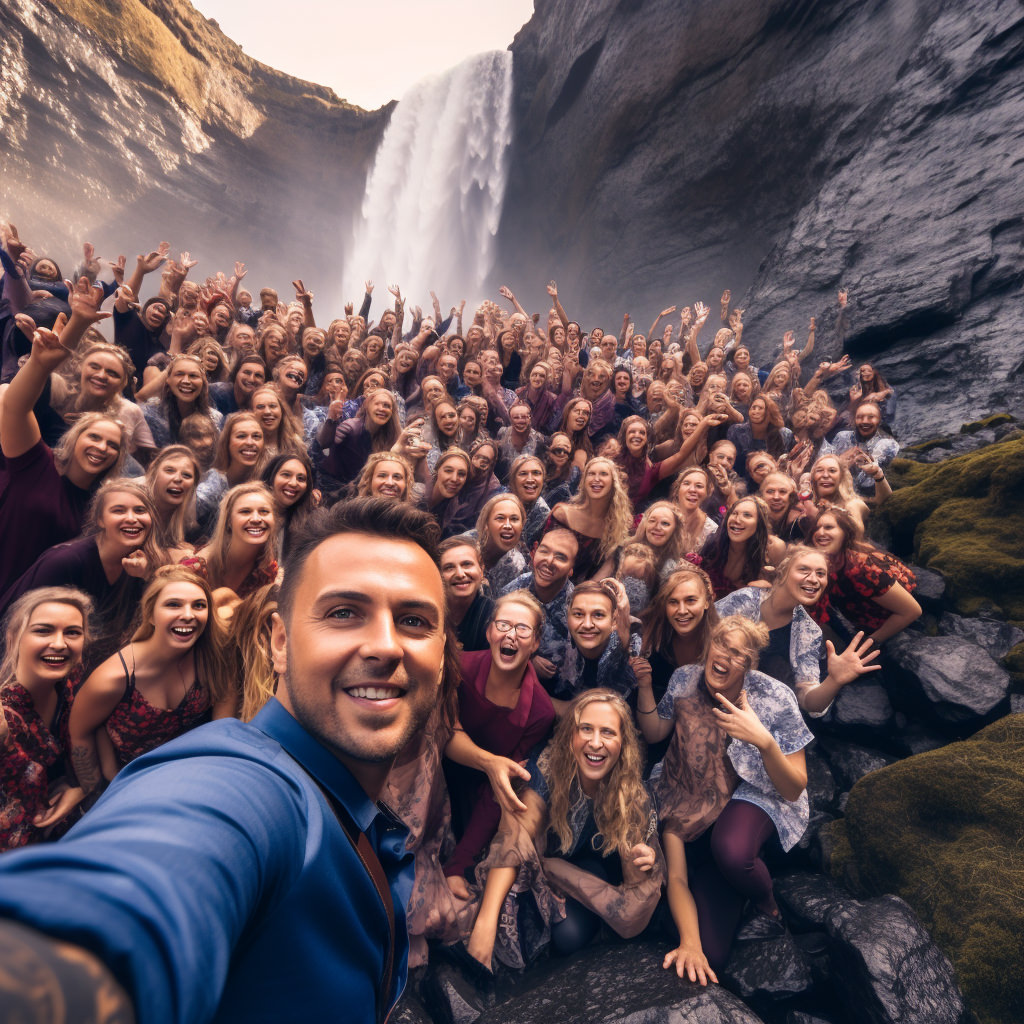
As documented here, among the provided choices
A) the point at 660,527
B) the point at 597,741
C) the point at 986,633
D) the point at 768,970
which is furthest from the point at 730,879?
the point at 986,633

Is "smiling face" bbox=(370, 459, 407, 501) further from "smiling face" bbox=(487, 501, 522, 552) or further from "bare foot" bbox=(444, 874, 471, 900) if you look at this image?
"bare foot" bbox=(444, 874, 471, 900)

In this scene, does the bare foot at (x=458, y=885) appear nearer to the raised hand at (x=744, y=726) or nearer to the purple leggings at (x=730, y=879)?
the purple leggings at (x=730, y=879)

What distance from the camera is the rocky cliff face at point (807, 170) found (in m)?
10.1

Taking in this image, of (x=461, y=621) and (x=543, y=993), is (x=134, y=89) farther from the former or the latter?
(x=543, y=993)

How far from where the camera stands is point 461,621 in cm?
372

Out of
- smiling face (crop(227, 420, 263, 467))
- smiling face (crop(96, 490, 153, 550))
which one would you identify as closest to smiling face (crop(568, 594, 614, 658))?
smiling face (crop(96, 490, 153, 550))

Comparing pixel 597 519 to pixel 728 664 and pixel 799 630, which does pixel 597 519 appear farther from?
pixel 728 664

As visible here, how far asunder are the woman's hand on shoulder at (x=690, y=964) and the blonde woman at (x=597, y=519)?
2.76 meters

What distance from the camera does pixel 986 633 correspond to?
474cm

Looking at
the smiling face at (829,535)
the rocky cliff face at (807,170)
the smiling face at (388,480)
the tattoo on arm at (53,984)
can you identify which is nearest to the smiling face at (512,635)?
the smiling face at (388,480)

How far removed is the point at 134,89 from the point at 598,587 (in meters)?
36.0

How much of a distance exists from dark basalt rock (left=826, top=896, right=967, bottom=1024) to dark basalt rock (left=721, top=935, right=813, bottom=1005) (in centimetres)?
19

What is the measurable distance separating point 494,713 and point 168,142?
122 feet

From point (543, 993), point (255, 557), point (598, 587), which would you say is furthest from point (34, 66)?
point (543, 993)
